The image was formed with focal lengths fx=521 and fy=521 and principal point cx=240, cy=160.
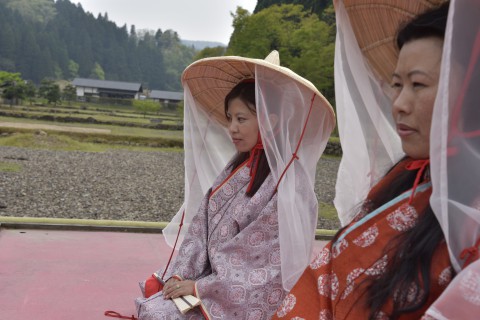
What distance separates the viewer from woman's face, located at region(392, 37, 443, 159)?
4.00 ft

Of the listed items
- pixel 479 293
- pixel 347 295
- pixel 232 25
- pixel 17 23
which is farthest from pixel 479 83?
pixel 17 23

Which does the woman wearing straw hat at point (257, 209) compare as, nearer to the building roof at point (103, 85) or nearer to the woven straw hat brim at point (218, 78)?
the woven straw hat brim at point (218, 78)

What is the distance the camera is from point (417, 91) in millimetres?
1239

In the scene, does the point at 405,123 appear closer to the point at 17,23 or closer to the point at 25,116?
the point at 25,116

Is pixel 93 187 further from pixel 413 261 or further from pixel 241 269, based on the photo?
pixel 413 261

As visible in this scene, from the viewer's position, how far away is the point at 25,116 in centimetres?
2848

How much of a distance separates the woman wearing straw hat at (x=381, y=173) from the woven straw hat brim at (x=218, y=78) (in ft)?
1.45

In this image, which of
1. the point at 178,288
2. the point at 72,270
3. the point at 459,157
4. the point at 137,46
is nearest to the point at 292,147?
the point at 178,288

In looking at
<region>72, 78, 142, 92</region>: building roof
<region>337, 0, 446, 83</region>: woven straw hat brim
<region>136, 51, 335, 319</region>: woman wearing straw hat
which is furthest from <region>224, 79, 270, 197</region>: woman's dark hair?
<region>72, 78, 142, 92</region>: building roof

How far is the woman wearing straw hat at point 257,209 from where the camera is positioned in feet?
7.34

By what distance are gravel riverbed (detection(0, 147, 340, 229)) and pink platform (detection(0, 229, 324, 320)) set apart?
2324 mm

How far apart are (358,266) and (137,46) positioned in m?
92.7

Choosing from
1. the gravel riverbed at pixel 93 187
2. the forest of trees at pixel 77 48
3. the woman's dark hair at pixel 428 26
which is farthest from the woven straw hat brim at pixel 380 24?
the forest of trees at pixel 77 48

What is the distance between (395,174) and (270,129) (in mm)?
833
